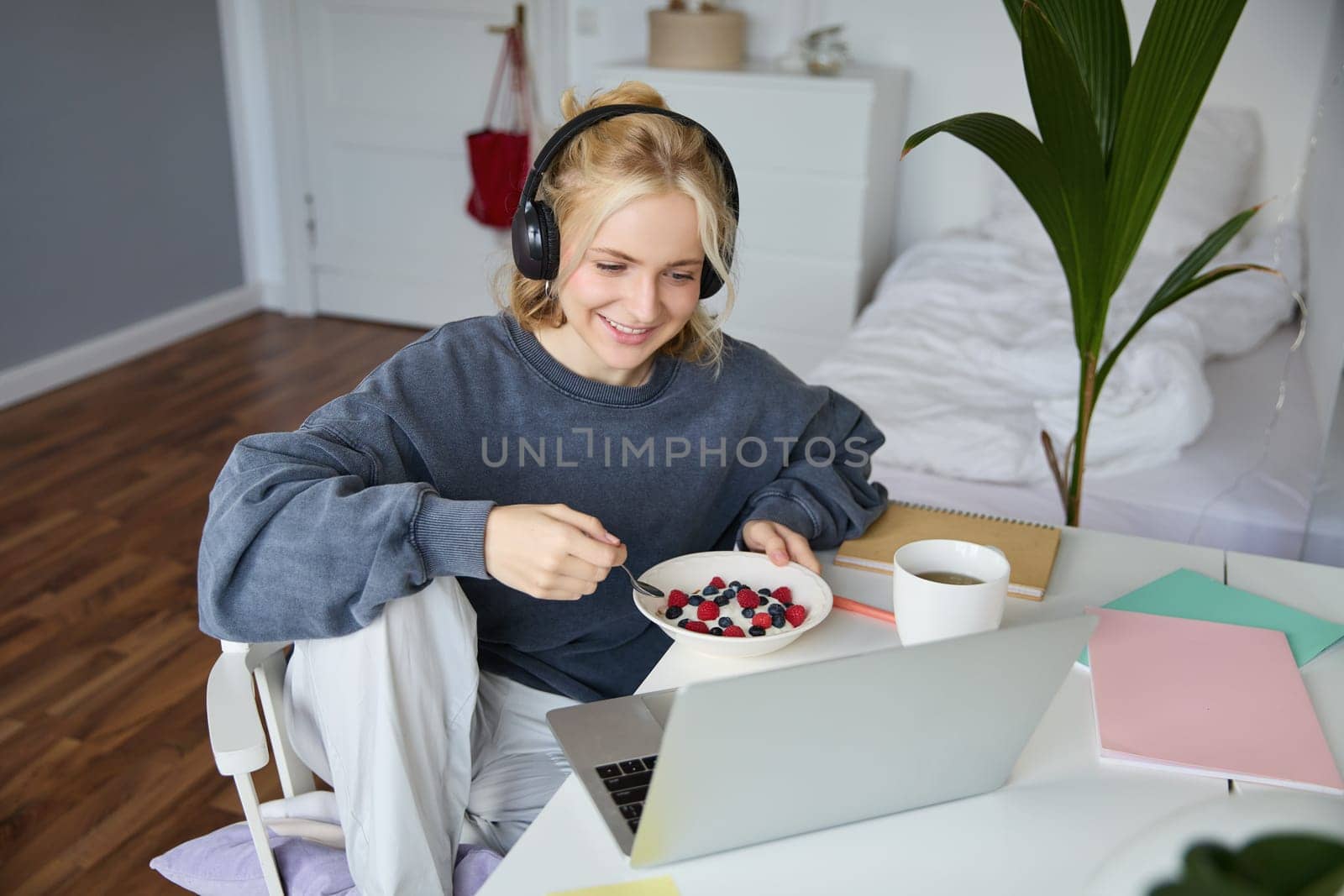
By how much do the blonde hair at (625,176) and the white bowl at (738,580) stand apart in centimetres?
30

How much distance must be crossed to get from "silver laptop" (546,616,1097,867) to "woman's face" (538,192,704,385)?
474 millimetres

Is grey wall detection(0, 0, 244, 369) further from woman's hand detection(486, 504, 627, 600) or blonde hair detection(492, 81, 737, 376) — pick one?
woman's hand detection(486, 504, 627, 600)

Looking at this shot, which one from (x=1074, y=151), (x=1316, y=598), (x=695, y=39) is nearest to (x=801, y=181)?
(x=695, y=39)

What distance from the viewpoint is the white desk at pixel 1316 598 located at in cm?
98

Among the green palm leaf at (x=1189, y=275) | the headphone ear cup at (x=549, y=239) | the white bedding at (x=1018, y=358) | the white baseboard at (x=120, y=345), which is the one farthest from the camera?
the white baseboard at (x=120, y=345)

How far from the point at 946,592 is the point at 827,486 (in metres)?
0.32

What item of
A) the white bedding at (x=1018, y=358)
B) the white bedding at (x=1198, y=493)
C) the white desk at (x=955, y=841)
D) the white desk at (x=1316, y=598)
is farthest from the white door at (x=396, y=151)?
the white desk at (x=955, y=841)

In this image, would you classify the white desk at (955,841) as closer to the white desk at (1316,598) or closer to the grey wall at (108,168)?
the white desk at (1316,598)

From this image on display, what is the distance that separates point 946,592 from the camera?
973 mm

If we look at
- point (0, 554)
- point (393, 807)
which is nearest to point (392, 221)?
point (0, 554)

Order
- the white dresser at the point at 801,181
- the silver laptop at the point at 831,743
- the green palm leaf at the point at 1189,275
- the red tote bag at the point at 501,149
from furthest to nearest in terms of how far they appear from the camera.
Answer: the red tote bag at the point at 501,149
the white dresser at the point at 801,181
the green palm leaf at the point at 1189,275
the silver laptop at the point at 831,743

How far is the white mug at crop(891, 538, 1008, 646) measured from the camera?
976 millimetres

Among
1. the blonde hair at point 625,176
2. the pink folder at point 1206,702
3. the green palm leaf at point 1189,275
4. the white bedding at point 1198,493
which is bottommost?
the white bedding at point 1198,493
